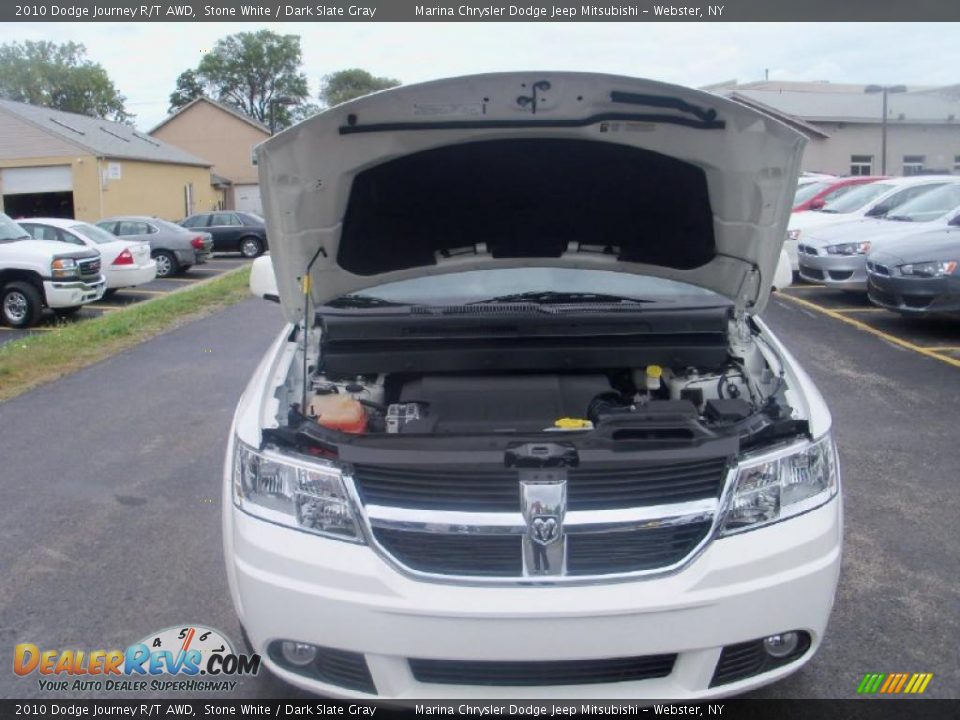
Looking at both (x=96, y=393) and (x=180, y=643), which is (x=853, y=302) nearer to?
(x=96, y=393)

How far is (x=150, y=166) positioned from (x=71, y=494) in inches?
1272

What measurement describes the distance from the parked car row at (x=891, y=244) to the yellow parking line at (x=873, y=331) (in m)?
0.32

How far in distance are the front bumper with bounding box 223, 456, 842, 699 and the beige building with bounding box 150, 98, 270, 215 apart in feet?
152

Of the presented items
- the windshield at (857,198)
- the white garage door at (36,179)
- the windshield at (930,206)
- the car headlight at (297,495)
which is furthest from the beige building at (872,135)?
the car headlight at (297,495)

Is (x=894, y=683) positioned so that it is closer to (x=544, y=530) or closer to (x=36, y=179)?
(x=544, y=530)

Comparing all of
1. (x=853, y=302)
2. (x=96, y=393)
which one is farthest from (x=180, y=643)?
(x=853, y=302)

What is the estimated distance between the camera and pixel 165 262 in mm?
20047

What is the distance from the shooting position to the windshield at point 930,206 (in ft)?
42.4

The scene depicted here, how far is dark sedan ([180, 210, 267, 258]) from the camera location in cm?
Answer: 2672

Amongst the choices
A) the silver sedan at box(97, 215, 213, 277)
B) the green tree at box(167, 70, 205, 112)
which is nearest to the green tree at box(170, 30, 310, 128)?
the green tree at box(167, 70, 205, 112)

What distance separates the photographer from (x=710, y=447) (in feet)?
8.74

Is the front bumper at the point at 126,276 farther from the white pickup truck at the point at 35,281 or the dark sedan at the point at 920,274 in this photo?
the dark sedan at the point at 920,274

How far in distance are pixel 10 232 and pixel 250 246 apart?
45.0 ft

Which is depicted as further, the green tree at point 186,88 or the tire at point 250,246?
the green tree at point 186,88
